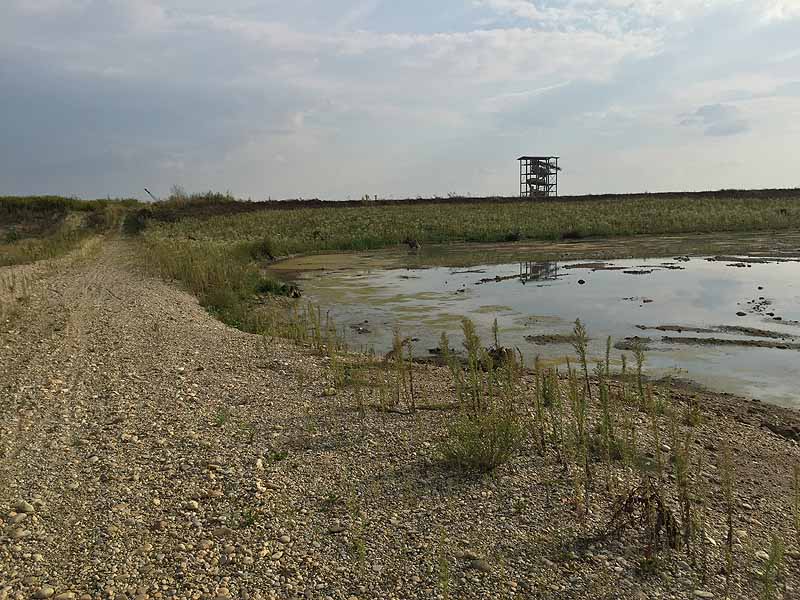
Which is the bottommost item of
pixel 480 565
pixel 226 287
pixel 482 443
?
pixel 480 565

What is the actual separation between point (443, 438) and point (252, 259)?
22944 mm

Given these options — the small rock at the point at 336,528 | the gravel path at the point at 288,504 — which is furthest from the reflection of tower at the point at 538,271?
the small rock at the point at 336,528

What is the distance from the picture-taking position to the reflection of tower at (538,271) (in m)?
19.2

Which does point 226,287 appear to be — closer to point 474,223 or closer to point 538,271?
point 538,271

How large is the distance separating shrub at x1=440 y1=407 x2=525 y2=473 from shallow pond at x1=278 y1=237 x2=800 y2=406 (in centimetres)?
395

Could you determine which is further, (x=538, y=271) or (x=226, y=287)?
(x=538, y=271)

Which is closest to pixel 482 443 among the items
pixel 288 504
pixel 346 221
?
pixel 288 504

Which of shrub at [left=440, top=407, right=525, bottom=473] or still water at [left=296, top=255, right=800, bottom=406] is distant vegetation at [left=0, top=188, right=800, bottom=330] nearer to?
still water at [left=296, top=255, right=800, bottom=406]

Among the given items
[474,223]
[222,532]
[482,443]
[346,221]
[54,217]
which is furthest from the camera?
[54,217]

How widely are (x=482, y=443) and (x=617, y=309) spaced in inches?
358

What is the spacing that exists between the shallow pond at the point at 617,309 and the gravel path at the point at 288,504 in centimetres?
234

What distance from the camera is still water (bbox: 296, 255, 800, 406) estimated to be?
9320 millimetres

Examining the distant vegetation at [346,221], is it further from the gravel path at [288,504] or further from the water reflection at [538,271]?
the gravel path at [288,504]

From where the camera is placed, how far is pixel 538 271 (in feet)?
68.7
